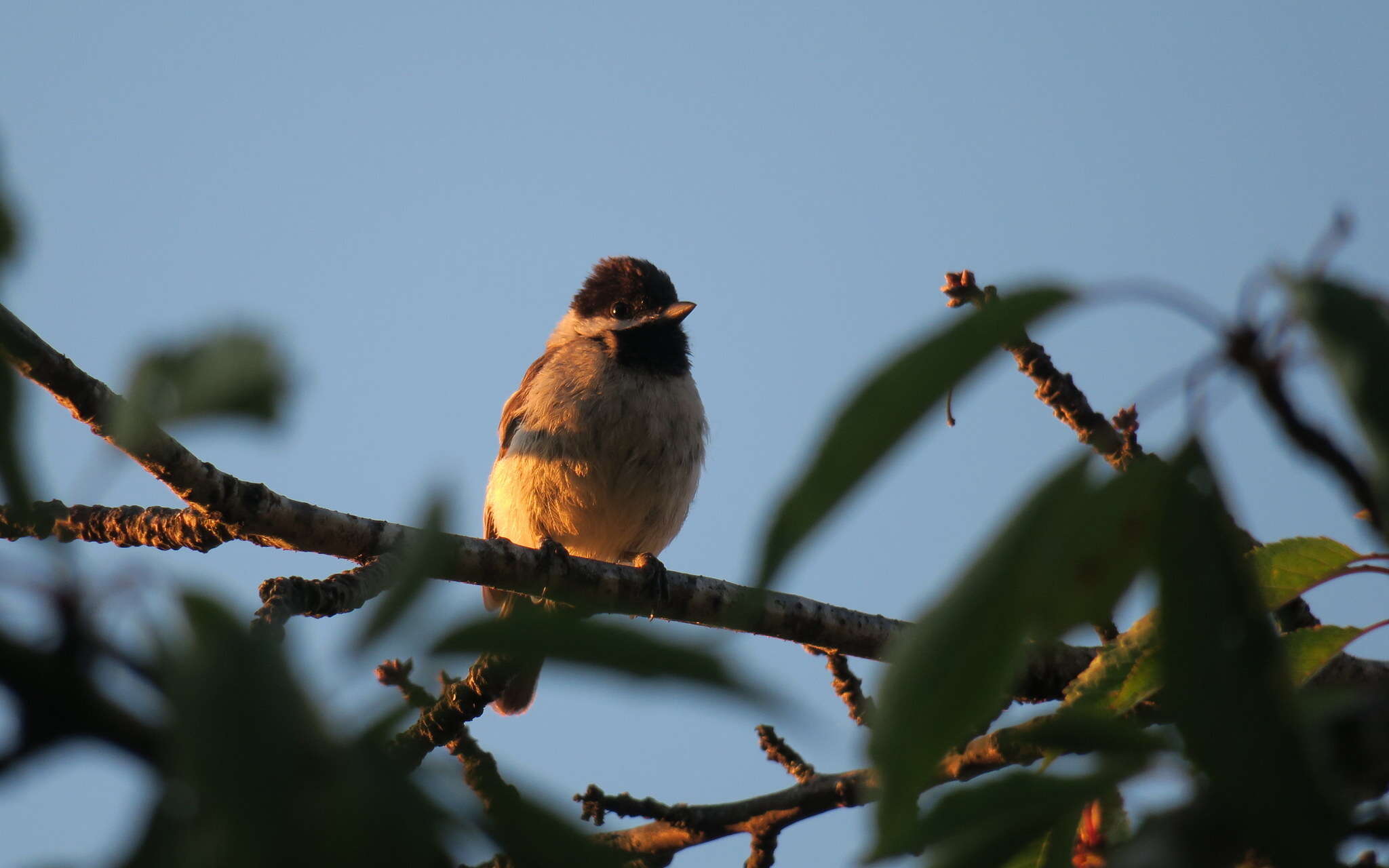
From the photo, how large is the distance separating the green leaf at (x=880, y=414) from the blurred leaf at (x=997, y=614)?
7.0 inches

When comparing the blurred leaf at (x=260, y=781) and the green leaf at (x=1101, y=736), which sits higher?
the green leaf at (x=1101, y=736)

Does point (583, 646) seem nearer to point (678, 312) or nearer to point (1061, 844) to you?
point (1061, 844)

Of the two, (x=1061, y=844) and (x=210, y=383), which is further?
(x=1061, y=844)

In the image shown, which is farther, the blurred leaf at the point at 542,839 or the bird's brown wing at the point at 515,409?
the bird's brown wing at the point at 515,409

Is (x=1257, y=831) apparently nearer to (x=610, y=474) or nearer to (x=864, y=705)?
(x=864, y=705)

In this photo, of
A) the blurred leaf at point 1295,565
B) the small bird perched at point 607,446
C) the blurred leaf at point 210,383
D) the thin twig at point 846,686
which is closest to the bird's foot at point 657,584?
the thin twig at point 846,686

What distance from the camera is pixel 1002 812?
1500 mm

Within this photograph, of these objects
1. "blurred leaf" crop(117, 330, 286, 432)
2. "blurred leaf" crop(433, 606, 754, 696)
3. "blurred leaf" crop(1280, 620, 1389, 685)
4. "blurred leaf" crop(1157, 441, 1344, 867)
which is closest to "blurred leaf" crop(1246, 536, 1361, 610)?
"blurred leaf" crop(1280, 620, 1389, 685)

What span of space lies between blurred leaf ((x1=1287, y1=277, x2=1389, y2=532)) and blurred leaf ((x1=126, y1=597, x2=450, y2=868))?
3.12ft

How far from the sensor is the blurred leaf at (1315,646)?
2.31 metres

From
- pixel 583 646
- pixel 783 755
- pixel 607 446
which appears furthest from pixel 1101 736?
pixel 607 446

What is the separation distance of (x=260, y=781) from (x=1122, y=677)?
71.4 inches

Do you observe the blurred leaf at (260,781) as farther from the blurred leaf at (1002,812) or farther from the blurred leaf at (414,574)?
the blurred leaf at (1002,812)

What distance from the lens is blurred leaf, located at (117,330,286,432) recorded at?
1.27 meters
